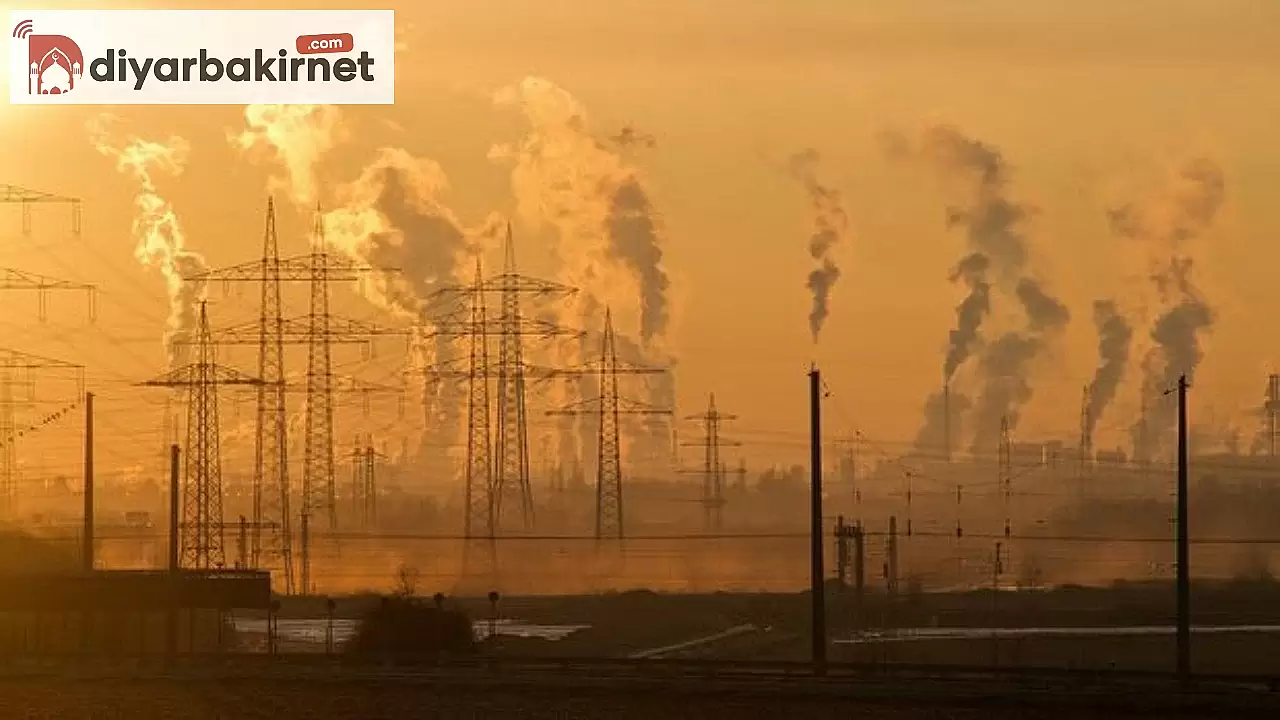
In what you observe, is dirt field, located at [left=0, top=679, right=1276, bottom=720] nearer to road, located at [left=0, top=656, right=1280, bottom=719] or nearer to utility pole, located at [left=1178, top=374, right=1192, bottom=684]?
road, located at [left=0, top=656, right=1280, bottom=719]

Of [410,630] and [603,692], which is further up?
[410,630]

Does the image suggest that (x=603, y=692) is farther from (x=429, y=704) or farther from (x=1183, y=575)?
(x=1183, y=575)

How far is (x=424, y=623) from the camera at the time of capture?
4011 inches

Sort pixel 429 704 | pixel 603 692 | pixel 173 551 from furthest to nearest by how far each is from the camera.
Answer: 1. pixel 173 551
2. pixel 603 692
3. pixel 429 704

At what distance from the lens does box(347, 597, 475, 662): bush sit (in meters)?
100

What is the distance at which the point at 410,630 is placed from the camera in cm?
10138

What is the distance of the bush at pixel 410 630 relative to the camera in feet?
328

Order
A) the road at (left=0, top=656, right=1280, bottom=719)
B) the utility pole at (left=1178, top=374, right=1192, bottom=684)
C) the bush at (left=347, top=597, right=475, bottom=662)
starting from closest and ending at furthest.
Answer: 1. the road at (left=0, top=656, right=1280, bottom=719)
2. the utility pole at (left=1178, top=374, right=1192, bottom=684)
3. the bush at (left=347, top=597, right=475, bottom=662)

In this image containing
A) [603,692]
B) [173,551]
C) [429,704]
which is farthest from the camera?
[173,551]

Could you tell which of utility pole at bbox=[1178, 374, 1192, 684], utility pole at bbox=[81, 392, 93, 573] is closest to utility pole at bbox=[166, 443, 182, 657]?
utility pole at bbox=[81, 392, 93, 573]

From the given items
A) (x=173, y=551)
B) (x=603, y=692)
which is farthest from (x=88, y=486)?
(x=603, y=692)

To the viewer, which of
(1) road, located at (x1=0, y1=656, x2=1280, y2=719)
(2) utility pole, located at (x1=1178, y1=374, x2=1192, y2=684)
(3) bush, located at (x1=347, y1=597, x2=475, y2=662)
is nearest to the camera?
(1) road, located at (x1=0, y1=656, x2=1280, y2=719)

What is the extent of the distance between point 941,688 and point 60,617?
56809 mm

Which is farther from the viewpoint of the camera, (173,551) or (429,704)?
(173,551)
